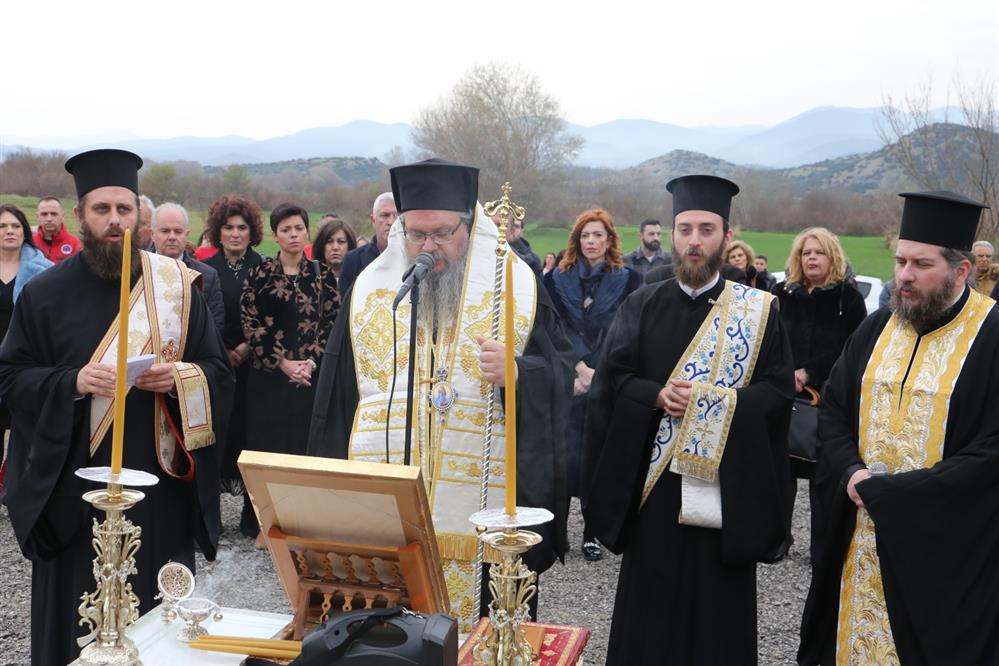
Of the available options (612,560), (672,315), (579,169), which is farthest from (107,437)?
(579,169)

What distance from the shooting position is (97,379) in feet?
10.7

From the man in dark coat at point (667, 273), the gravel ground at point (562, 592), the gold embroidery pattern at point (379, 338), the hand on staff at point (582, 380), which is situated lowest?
the gravel ground at point (562, 592)

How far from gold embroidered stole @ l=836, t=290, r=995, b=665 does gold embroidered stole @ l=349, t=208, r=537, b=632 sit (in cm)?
137

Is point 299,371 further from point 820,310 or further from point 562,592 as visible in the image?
point 820,310

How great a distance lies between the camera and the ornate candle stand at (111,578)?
2178mm

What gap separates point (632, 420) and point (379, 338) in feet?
3.37

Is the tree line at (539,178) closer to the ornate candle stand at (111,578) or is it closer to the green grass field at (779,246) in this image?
the green grass field at (779,246)

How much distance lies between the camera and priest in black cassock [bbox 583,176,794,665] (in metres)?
3.57

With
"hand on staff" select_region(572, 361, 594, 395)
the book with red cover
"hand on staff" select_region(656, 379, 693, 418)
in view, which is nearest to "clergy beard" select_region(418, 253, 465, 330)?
"hand on staff" select_region(656, 379, 693, 418)

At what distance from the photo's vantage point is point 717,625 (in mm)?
3600

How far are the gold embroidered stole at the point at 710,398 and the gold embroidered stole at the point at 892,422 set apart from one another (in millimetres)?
485

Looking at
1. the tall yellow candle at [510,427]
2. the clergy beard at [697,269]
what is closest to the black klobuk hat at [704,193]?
the clergy beard at [697,269]

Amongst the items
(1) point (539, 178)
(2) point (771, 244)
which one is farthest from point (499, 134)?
(2) point (771, 244)

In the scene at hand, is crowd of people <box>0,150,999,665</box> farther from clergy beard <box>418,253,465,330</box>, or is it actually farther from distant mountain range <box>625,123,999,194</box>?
distant mountain range <box>625,123,999,194</box>
